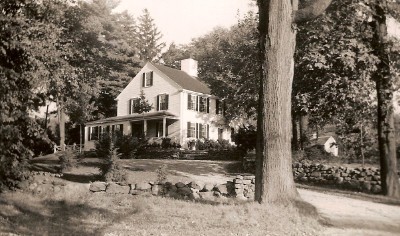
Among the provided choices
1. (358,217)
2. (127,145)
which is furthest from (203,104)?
(358,217)

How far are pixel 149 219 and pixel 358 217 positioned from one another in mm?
4960

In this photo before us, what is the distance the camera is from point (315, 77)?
18.0 m

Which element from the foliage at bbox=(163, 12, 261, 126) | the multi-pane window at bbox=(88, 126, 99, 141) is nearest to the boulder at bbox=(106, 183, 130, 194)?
the foliage at bbox=(163, 12, 261, 126)

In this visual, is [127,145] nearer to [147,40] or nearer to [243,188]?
[243,188]

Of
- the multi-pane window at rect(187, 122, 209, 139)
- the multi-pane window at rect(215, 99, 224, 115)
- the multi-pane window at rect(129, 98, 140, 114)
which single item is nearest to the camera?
the multi-pane window at rect(187, 122, 209, 139)

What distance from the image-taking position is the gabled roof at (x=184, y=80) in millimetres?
40109

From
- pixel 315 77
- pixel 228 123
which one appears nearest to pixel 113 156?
pixel 315 77

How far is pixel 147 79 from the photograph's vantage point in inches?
1663

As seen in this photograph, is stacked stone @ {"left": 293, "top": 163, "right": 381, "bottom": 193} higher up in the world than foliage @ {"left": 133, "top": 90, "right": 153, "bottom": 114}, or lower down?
lower down

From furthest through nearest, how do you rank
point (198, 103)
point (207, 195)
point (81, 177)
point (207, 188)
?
point (198, 103) < point (81, 177) < point (207, 188) < point (207, 195)

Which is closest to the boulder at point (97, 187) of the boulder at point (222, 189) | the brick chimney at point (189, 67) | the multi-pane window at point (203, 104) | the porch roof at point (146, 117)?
the boulder at point (222, 189)

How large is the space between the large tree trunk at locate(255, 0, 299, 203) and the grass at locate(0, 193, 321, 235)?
0.63m

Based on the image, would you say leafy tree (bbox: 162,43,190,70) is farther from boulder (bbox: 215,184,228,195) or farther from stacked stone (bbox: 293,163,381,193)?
boulder (bbox: 215,184,228,195)

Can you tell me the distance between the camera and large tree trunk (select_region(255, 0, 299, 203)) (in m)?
9.31
